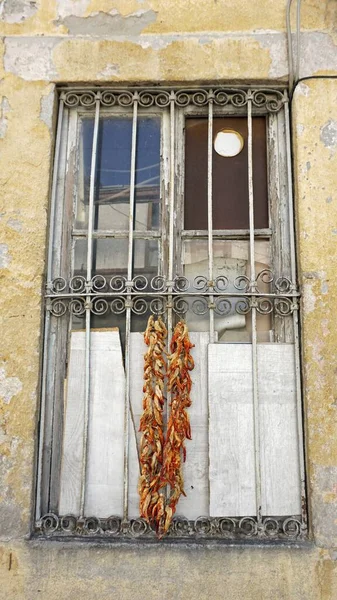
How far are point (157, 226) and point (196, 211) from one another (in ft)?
0.97

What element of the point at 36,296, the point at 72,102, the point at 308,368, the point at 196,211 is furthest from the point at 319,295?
the point at 72,102

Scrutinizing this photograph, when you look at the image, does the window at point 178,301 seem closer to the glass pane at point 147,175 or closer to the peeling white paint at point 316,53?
the glass pane at point 147,175

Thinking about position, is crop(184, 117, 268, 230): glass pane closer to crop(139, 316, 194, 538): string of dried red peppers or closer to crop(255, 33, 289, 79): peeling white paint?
crop(255, 33, 289, 79): peeling white paint

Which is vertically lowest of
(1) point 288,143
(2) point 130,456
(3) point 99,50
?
(2) point 130,456

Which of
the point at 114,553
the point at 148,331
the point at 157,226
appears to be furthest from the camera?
the point at 157,226

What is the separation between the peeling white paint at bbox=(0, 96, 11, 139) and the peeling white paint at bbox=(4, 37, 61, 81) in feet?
0.73

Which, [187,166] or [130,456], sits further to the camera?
[187,166]

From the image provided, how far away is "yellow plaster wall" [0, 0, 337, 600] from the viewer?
10.2 feet

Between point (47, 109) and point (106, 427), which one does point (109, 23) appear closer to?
point (47, 109)

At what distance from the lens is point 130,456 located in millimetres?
3324

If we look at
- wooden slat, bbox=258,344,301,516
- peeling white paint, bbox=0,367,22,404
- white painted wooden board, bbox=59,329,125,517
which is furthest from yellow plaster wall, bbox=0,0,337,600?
white painted wooden board, bbox=59,329,125,517

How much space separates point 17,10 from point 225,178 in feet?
6.35

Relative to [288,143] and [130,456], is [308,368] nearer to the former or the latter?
[130,456]

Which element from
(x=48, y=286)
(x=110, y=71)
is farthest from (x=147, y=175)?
(x=48, y=286)
